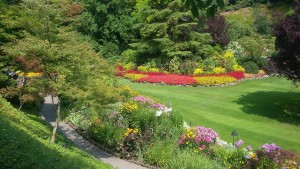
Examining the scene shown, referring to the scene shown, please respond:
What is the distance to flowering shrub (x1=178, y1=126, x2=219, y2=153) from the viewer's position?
12.2 metres

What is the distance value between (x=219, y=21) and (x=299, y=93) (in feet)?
48.8

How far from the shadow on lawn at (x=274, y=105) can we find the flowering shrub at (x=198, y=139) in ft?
17.6

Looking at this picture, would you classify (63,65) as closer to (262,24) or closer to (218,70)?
(218,70)

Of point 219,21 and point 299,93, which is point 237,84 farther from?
point 219,21

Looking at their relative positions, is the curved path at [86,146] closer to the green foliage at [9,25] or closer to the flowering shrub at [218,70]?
the green foliage at [9,25]

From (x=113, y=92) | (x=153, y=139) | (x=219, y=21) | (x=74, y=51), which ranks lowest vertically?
(x=153, y=139)

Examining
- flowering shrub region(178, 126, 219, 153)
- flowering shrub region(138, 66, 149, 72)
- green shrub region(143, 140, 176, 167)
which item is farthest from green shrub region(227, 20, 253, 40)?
green shrub region(143, 140, 176, 167)

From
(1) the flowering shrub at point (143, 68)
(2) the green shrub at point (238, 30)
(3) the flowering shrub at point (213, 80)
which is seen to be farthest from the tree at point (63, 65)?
(2) the green shrub at point (238, 30)

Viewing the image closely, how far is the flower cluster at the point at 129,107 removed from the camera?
1466 centimetres

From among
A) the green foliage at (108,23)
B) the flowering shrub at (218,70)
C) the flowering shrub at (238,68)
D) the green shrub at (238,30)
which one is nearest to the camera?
the flowering shrub at (218,70)

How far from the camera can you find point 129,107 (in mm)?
14711

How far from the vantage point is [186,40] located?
105 ft

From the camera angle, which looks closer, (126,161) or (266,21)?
(126,161)

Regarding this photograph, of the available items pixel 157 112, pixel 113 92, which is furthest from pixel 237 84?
pixel 113 92
